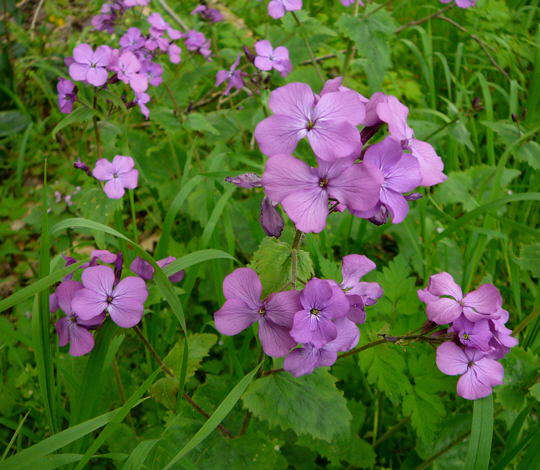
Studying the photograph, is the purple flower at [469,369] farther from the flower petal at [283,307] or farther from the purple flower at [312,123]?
the purple flower at [312,123]

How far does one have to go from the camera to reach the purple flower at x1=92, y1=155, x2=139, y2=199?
5.59 ft

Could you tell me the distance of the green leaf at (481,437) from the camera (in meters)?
1.08

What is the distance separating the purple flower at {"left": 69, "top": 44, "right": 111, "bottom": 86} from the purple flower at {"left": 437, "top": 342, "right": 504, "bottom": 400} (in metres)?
1.38

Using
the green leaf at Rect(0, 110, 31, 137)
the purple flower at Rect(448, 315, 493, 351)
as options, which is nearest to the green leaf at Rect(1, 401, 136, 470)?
the purple flower at Rect(448, 315, 493, 351)

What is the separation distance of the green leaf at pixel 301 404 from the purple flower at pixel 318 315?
249mm

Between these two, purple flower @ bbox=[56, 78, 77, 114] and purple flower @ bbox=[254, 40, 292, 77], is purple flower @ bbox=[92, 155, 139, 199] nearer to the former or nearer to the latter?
purple flower @ bbox=[56, 78, 77, 114]

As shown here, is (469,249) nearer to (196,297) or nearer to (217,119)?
(196,297)

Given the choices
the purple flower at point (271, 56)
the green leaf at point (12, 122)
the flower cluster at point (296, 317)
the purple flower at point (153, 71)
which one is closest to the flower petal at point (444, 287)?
the flower cluster at point (296, 317)

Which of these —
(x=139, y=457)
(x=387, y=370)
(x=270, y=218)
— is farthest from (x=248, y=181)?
(x=387, y=370)

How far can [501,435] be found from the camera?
5.24 ft

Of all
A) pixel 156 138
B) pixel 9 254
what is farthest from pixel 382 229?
pixel 9 254

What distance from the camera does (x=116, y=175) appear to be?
69.3 inches

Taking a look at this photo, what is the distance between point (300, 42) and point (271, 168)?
2089mm

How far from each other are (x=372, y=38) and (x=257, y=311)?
1716 mm
